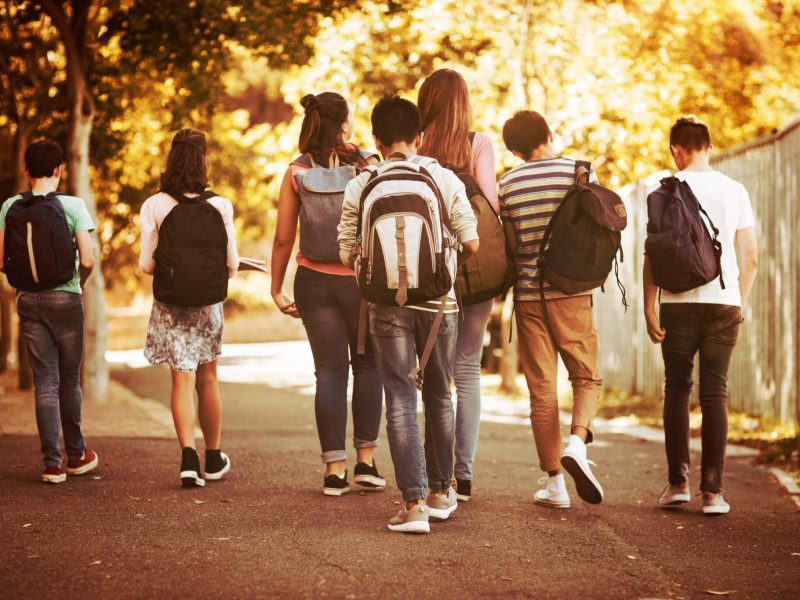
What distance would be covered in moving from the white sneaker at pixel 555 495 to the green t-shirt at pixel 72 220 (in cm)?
285

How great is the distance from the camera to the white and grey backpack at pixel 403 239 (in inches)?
214

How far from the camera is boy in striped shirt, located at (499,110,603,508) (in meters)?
6.45

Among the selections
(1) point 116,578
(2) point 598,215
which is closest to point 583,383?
(2) point 598,215

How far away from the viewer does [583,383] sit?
21.5ft

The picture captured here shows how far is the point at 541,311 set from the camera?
654 cm

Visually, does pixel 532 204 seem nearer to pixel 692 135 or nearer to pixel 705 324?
pixel 692 135

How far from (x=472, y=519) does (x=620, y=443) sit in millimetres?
4581

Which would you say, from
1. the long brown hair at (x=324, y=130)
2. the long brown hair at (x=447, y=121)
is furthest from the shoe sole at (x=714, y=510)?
the long brown hair at (x=324, y=130)

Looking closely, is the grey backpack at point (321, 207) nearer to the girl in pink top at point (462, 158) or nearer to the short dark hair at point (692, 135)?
the girl in pink top at point (462, 158)

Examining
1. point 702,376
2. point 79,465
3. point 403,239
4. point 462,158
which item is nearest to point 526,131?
point 462,158

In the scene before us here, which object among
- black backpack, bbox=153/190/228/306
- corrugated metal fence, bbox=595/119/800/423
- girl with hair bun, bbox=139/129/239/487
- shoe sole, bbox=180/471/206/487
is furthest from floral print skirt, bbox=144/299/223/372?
corrugated metal fence, bbox=595/119/800/423

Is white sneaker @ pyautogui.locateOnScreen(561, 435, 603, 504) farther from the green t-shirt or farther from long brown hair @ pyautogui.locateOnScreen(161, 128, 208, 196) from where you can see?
the green t-shirt

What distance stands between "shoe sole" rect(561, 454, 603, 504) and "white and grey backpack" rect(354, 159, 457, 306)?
1.13 m

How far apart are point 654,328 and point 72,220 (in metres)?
3.27
